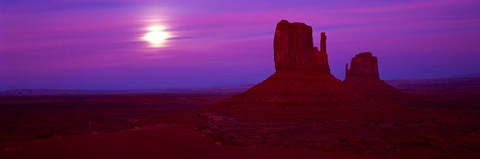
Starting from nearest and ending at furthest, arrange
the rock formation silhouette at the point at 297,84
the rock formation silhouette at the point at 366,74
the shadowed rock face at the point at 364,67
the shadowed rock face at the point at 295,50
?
the rock formation silhouette at the point at 297,84 < the shadowed rock face at the point at 295,50 < the rock formation silhouette at the point at 366,74 < the shadowed rock face at the point at 364,67

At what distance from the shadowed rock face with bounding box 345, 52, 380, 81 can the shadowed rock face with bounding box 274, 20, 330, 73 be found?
35526mm

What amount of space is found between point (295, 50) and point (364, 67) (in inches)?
1551

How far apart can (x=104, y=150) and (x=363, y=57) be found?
94.8 metres

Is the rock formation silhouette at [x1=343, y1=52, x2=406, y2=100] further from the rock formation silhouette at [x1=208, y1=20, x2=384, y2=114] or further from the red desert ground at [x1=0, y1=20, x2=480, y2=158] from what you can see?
the rock formation silhouette at [x1=208, y1=20, x2=384, y2=114]

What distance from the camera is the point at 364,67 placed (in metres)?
110

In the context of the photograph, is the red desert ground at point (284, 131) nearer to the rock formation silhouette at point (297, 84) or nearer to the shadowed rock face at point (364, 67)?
the rock formation silhouette at point (297, 84)

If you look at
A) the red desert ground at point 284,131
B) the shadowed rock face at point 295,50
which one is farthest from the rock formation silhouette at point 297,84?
the red desert ground at point 284,131

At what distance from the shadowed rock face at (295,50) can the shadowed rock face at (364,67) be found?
117ft

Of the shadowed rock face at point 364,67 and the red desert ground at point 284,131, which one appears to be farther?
the shadowed rock face at point 364,67

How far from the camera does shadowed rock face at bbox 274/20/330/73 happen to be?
7488cm

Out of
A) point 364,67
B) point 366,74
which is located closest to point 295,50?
point 364,67

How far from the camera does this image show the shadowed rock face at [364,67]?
110125 millimetres

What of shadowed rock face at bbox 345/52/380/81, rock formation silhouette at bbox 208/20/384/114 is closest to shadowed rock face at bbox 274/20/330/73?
rock formation silhouette at bbox 208/20/384/114

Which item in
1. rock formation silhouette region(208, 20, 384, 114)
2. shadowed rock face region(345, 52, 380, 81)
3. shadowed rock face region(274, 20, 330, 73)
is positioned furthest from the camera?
shadowed rock face region(345, 52, 380, 81)
